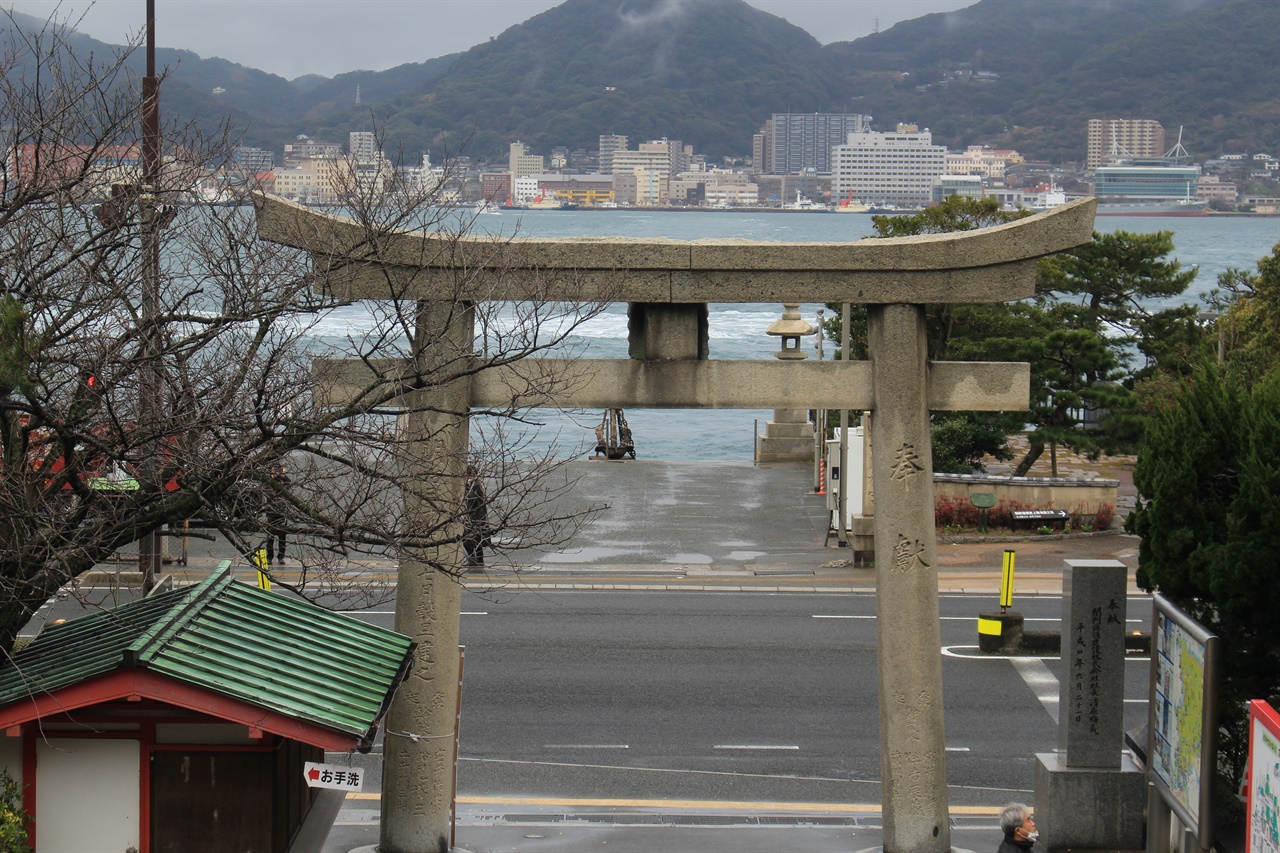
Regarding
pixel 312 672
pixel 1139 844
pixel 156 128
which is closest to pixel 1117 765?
pixel 1139 844

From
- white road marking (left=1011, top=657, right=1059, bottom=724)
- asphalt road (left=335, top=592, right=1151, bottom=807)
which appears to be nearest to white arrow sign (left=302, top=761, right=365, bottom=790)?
asphalt road (left=335, top=592, right=1151, bottom=807)

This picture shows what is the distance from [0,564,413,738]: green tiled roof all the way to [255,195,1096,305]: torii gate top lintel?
2845 millimetres

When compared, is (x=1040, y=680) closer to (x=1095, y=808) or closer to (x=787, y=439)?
(x=1095, y=808)

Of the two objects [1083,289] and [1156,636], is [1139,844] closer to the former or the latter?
[1156,636]

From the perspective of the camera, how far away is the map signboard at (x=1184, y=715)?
10430 millimetres

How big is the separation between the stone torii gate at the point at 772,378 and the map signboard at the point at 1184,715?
1.85m

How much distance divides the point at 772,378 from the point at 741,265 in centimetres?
104

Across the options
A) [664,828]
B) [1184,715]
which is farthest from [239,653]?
[1184,715]

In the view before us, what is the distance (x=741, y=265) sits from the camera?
11719 mm

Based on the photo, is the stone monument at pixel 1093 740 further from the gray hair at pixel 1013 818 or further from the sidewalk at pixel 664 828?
the gray hair at pixel 1013 818

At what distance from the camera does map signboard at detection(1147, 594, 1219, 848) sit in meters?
10.4

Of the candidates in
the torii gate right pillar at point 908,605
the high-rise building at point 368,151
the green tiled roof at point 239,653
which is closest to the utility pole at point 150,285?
the green tiled roof at point 239,653

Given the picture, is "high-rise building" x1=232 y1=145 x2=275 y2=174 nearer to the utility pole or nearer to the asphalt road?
the utility pole

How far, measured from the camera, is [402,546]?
35.4 ft
